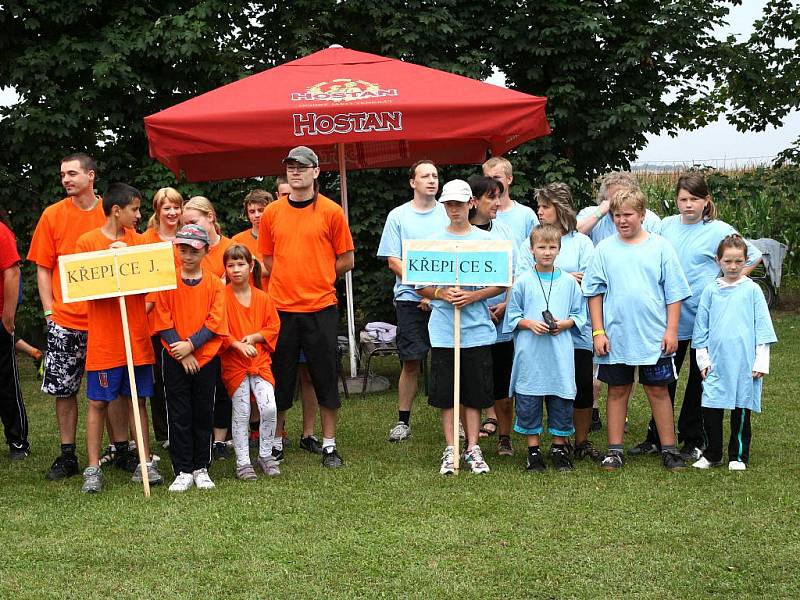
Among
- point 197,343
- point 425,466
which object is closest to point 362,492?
point 425,466

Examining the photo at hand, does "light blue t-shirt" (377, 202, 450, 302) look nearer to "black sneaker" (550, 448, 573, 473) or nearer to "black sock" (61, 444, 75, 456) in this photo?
"black sneaker" (550, 448, 573, 473)

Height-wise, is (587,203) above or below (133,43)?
→ below

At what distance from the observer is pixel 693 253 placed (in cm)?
649

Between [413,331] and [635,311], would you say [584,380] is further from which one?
[413,331]

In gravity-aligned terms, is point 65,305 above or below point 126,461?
above

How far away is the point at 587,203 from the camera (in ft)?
44.4

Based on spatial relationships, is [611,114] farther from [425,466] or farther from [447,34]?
[425,466]

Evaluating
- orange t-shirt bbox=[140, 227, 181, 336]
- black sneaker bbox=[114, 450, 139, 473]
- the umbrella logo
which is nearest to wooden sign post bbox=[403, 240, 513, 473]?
orange t-shirt bbox=[140, 227, 181, 336]

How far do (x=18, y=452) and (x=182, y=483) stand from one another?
1915mm

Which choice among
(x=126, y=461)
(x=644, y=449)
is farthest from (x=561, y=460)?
(x=126, y=461)

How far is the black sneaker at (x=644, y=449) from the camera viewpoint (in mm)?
6828

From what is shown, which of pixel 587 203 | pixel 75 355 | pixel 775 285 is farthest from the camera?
pixel 775 285

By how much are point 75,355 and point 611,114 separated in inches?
340

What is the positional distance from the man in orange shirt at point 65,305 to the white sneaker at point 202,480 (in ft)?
3.30
